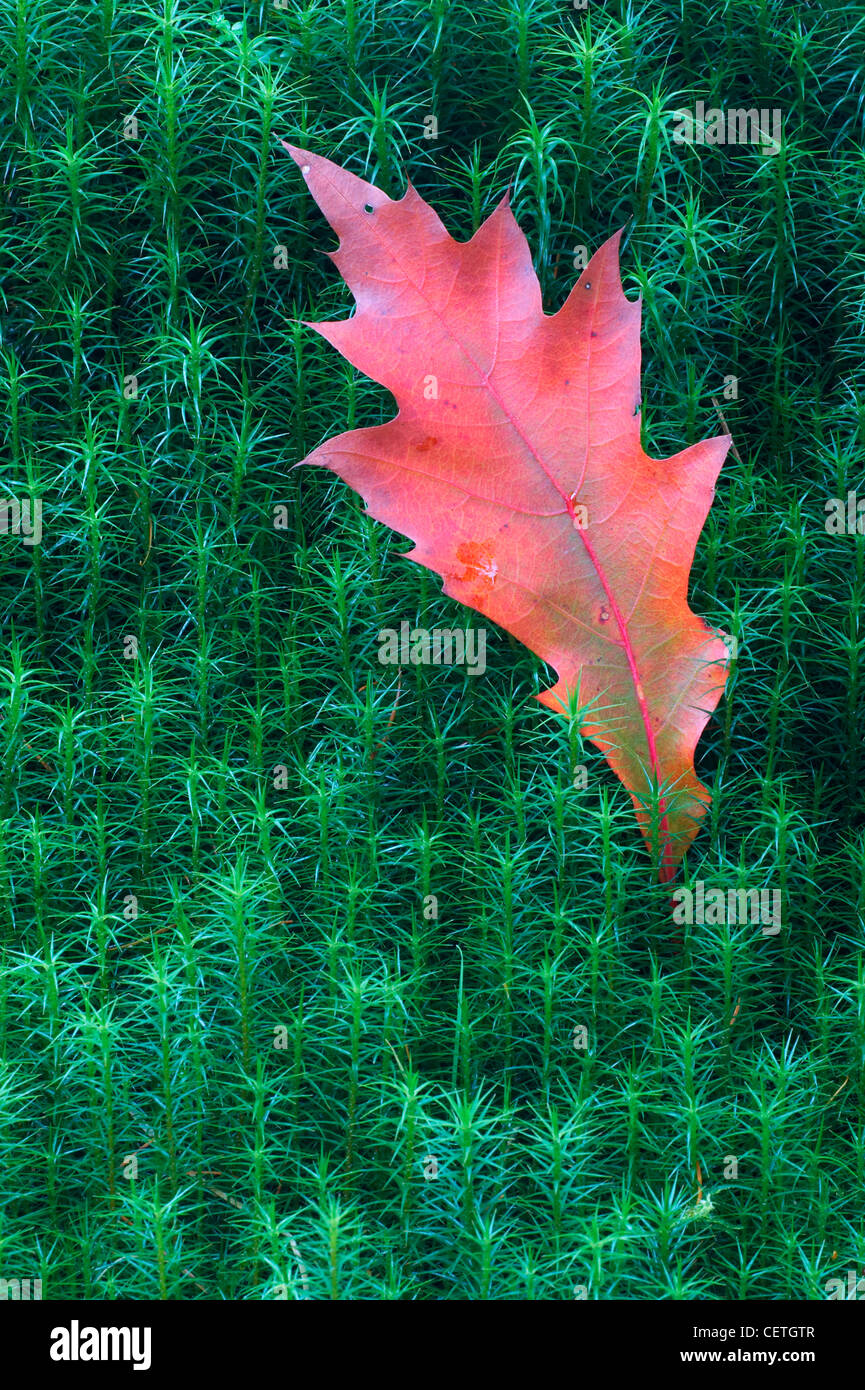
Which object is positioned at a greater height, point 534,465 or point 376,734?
point 534,465

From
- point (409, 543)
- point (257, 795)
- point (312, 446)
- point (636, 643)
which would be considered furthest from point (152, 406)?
point (636, 643)

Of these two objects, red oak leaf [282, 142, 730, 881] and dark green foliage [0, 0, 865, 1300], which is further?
red oak leaf [282, 142, 730, 881]

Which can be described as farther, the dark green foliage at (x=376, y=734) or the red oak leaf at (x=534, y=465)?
the red oak leaf at (x=534, y=465)

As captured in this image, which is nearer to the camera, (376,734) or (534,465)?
(534,465)
